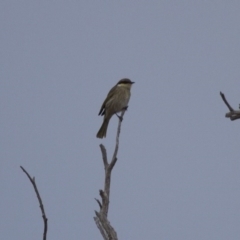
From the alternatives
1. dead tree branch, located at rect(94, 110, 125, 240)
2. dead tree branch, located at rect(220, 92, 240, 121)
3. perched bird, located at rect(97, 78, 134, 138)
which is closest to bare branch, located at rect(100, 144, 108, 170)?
dead tree branch, located at rect(94, 110, 125, 240)

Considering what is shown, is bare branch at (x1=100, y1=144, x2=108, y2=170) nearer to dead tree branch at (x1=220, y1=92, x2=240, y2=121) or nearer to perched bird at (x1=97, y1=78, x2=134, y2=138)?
dead tree branch at (x1=220, y1=92, x2=240, y2=121)

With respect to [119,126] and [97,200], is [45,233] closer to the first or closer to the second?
[97,200]

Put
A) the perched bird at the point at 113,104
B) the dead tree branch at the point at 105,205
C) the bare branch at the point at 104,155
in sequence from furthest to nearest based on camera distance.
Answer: the perched bird at the point at 113,104
the bare branch at the point at 104,155
the dead tree branch at the point at 105,205

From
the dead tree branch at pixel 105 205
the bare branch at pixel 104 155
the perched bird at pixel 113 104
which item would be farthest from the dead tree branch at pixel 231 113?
the perched bird at pixel 113 104

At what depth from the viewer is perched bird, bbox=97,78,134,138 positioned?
9945 millimetres

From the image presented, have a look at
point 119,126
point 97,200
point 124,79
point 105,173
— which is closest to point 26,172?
point 97,200

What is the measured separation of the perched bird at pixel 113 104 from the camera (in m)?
9.95

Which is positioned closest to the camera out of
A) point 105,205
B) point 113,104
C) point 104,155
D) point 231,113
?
point 231,113

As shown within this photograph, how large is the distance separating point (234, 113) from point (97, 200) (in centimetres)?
135

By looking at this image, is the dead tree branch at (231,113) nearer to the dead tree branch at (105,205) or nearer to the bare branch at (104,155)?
the dead tree branch at (105,205)

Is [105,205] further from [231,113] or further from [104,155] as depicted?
[231,113]

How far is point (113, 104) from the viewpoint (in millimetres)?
10039

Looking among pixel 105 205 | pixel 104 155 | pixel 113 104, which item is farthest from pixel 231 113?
pixel 113 104

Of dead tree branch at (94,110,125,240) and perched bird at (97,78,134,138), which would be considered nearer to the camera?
dead tree branch at (94,110,125,240)
